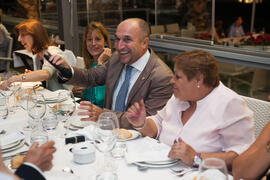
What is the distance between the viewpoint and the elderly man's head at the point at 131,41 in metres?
2.93

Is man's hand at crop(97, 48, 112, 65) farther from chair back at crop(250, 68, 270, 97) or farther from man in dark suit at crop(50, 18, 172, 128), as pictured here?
chair back at crop(250, 68, 270, 97)

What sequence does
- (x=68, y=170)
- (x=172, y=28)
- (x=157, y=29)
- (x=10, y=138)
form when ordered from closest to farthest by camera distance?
(x=68, y=170) < (x=10, y=138) < (x=157, y=29) < (x=172, y=28)

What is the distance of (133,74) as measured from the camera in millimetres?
2982

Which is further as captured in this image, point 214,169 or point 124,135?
point 124,135

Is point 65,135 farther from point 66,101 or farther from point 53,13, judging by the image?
point 53,13

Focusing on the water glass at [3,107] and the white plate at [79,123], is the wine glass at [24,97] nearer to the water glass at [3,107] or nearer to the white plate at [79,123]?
the water glass at [3,107]

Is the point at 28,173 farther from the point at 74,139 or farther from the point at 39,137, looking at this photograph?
the point at 74,139

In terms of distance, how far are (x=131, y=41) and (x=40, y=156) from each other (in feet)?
→ 5.28

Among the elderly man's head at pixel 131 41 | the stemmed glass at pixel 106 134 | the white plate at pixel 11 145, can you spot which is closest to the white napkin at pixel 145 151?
the stemmed glass at pixel 106 134

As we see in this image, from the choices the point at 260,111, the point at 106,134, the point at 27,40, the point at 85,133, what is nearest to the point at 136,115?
the point at 85,133

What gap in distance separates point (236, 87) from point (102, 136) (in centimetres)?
405

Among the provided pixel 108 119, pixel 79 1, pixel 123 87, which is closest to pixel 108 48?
pixel 123 87

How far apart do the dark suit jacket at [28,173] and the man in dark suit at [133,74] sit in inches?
45.6

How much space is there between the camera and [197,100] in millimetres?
2125
